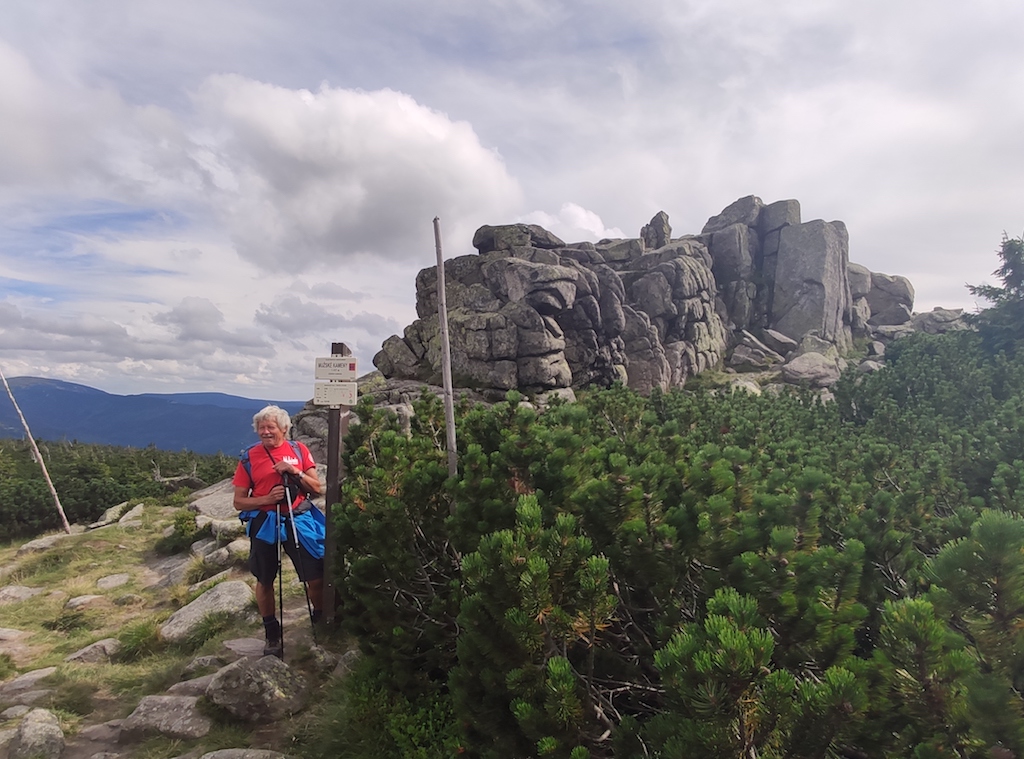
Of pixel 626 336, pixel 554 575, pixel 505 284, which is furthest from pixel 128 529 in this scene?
pixel 626 336

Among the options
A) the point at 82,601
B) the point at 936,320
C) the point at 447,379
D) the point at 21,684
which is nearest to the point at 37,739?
the point at 21,684

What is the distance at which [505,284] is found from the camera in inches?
1955

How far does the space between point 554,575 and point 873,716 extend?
1713 mm

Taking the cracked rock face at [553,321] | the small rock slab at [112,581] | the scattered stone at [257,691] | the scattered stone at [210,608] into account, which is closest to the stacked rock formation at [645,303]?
the cracked rock face at [553,321]

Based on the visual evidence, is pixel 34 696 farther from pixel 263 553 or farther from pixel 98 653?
pixel 263 553

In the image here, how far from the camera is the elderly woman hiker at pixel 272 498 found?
6348mm

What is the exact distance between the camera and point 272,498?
6.32 metres

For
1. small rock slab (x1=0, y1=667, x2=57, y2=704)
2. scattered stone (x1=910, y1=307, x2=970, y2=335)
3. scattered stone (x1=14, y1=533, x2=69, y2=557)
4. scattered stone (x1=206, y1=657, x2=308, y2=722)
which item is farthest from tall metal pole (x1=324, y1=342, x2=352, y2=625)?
scattered stone (x1=910, y1=307, x2=970, y2=335)

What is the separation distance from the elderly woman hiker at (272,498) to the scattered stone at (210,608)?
2.86m

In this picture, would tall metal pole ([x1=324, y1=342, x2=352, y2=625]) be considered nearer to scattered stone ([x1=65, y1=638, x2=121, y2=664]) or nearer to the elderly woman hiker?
the elderly woman hiker

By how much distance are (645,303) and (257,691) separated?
59.1m

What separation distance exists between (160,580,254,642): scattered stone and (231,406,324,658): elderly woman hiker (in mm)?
2861

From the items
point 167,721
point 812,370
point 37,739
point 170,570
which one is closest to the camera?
point 37,739

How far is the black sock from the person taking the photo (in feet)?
22.5
